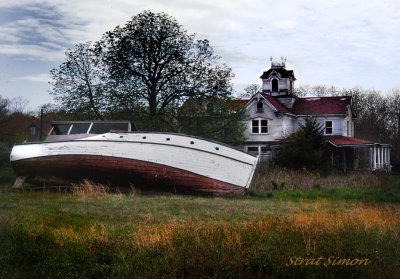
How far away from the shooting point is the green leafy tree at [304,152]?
26.6 meters

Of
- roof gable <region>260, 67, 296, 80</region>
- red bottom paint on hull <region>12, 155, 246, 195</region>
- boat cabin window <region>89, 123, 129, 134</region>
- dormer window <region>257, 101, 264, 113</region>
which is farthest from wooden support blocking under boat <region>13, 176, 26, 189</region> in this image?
roof gable <region>260, 67, 296, 80</region>

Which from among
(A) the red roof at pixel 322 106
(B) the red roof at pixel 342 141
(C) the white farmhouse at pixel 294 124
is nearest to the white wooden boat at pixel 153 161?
(B) the red roof at pixel 342 141

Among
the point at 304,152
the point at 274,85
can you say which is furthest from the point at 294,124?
the point at 304,152

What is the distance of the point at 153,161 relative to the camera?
632 inches

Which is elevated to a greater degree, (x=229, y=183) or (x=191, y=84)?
(x=191, y=84)

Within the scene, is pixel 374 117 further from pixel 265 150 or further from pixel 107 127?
pixel 107 127

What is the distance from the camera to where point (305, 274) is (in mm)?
4965

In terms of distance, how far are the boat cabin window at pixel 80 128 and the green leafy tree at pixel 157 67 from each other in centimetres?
721

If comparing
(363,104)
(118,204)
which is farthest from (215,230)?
(363,104)

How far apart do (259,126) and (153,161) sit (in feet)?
73.3

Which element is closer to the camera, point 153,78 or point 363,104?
point 153,78

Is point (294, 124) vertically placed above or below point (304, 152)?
above

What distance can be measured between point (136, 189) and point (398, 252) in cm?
1206

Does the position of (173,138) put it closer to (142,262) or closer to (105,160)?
(105,160)
